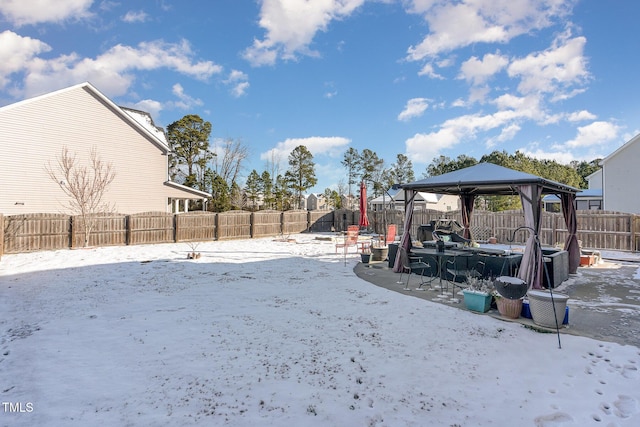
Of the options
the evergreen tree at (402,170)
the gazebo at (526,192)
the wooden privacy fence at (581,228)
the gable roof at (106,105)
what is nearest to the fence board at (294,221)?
the wooden privacy fence at (581,228)

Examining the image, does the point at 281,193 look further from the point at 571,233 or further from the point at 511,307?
the point at 511,307

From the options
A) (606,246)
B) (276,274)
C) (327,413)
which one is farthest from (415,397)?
(606,246)

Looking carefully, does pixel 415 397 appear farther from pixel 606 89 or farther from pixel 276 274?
pixel 606 89

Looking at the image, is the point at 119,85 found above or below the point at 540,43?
above

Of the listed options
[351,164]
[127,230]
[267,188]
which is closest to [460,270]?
[127,230]

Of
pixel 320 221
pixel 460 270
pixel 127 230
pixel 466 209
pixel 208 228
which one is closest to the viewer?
pixel 460 270

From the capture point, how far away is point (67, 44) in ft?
46.7

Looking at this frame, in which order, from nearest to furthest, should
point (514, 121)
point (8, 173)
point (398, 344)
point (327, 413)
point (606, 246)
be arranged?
1. point (327, 413)
2. point (398, 344)
3. point (606, 246)
4. point (8, 173)
5. point (514, 121)

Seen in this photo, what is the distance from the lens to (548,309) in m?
4.63

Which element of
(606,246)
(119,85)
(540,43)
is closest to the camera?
(540,43)

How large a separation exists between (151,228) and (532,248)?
15055 millimetres

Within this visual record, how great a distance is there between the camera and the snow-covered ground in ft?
8.93

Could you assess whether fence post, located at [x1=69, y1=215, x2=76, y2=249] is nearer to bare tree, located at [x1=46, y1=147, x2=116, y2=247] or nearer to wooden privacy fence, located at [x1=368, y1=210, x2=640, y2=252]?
bare tree, located at [x1=46, y1=147, x2=116, y2=247]

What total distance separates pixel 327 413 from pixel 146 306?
14.6ft
